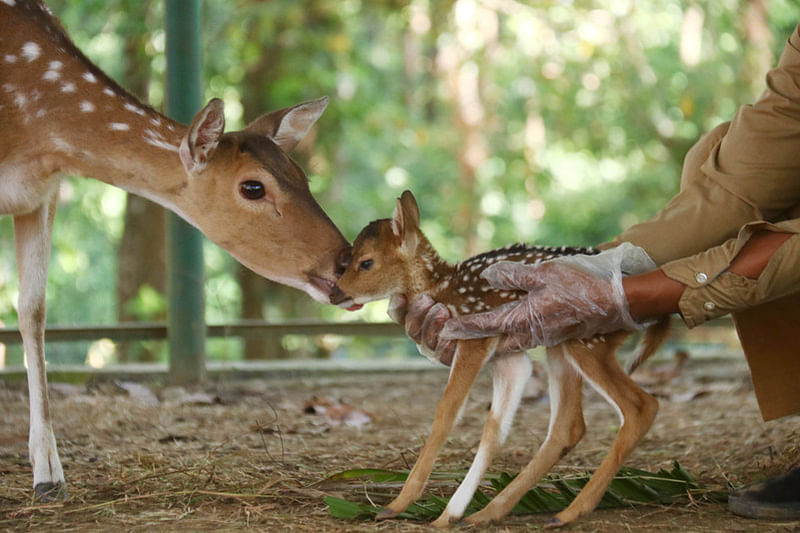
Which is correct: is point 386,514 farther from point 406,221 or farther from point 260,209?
point 260,209

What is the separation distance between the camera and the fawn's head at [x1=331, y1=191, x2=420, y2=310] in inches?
141

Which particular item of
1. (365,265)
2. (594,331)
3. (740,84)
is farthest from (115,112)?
(740,84)

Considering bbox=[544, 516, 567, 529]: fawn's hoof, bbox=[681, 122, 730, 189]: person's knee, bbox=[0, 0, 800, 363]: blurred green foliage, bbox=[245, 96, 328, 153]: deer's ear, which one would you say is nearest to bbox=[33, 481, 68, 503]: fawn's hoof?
bbox=[245, 96, 328, 153]: deer's ear

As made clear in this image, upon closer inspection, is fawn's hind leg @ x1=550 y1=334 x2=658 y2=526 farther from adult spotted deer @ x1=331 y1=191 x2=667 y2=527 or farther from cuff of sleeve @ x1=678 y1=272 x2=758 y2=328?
cuff of sleeve @ x1=678 y1=272 x2=758 y2=328

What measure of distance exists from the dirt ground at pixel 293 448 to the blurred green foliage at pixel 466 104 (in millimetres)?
2957

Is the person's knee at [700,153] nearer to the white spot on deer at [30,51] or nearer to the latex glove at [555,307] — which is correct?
the latex glove at [555,307]

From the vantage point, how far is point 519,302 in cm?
340

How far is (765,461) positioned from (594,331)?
1379mm

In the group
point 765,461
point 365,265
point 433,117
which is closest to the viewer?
point 365,265

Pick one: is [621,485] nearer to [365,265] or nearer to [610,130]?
[365,265]

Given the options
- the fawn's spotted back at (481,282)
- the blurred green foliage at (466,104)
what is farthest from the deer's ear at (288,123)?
the blurred green foliage at (466,104)

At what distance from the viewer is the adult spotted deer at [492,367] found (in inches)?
128

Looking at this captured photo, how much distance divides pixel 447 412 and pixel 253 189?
1141mm

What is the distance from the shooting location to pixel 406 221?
140 inches
